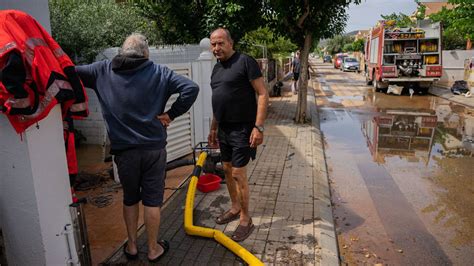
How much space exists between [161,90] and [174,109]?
→ 0.21m

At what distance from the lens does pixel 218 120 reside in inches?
145

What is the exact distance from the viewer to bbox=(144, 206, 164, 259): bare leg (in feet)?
10.2

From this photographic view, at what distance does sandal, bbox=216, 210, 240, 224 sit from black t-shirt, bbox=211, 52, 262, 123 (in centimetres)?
110

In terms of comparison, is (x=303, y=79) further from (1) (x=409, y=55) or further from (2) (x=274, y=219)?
(1) (x=409, y=55)

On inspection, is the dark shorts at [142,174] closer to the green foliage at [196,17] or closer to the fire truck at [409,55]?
the green foliage at [196,17]

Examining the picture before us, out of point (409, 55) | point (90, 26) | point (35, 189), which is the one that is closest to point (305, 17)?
point (90, 26)

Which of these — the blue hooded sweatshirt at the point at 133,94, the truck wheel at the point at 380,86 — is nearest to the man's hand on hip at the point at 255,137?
the blue hooded sweatshirt at the point at 133,94

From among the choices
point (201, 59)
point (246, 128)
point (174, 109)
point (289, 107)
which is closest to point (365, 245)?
point (246, 128)

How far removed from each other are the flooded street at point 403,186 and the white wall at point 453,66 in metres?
9.15

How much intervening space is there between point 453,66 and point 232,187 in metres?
20.4

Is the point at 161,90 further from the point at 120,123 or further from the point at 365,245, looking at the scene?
the point at 365,245

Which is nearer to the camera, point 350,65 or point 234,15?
point 234,15

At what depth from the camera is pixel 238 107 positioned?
11.5 feet

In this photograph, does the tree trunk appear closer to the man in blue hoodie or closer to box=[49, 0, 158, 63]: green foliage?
box=[49, 0, 158, 63]: green foliage
